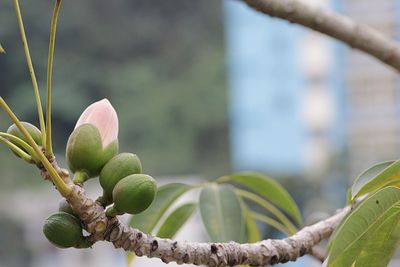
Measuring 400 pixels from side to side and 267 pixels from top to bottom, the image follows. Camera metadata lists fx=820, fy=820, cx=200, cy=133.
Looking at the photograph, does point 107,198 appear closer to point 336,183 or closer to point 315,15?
point 315,15

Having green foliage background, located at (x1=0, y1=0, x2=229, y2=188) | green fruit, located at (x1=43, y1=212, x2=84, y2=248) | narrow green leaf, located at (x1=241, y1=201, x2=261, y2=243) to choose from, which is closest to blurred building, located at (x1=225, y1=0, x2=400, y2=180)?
green foliage background, located at (x1=0, y1=0, x2=229, y2=188)

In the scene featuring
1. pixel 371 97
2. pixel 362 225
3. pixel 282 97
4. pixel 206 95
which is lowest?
pixel 206 95

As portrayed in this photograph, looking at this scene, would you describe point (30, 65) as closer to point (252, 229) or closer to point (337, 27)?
point (252, 229)

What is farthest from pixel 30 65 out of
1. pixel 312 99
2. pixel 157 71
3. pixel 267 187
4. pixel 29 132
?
pixel 157 71

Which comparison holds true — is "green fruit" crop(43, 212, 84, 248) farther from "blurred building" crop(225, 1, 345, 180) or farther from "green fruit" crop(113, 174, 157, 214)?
"blurred building" crop(225, 1, 345, 180)

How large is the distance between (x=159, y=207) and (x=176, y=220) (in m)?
0.02

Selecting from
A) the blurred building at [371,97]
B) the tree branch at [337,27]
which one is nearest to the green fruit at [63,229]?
the tree branch at [337,27]

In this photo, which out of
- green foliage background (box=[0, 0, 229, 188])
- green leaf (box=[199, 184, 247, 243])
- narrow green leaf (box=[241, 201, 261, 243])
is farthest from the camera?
green foliage background (box=[0, 0, 229, 188])

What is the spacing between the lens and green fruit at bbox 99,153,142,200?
1.70 ft

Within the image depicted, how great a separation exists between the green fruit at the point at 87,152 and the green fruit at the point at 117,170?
12 millimetres

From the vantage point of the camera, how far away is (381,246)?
0.50 m

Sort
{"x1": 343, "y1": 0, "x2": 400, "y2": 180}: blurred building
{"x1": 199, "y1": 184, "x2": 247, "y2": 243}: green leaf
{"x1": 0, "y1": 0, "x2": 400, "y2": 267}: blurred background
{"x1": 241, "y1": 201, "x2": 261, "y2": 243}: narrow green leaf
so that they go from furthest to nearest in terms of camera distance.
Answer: {"x1": 343, "y1": 0, "x2": 400, "y2": 180}: blurred building
{"x1": 0, "y1": 0, "x2": 400, "y2": 267}: blurred background
{"x1": 241, "y1": 201, "x2": 261, "y2": 243}: narrow green leaf
{"x1": 199, "y1": 184, "x2": 247, "y2": 243}: green leaf

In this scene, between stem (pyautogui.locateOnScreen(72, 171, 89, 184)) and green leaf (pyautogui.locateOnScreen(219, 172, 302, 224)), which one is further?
green leaf (pyautogui.locateOnScreen(219, 172, 302, 224))

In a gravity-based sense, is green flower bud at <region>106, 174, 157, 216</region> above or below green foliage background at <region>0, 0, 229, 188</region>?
above
